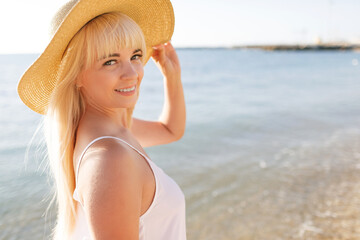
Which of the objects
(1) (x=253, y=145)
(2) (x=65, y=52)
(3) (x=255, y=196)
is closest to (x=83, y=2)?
(2) (x=65, y=52)

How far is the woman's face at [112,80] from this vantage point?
139 cm

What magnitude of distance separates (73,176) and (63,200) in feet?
0.40

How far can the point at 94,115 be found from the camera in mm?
1433

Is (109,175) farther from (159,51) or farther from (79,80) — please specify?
(159,51)

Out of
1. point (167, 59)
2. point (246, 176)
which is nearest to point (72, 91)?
point (167, 59)

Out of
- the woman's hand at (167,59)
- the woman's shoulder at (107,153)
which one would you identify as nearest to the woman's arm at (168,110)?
the woman's hand at (167,59)

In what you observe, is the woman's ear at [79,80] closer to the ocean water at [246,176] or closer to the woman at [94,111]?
the woman at [94,111]

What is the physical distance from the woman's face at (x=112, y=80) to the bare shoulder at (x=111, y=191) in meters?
0.34

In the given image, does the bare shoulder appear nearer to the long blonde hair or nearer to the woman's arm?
the long blonde hair

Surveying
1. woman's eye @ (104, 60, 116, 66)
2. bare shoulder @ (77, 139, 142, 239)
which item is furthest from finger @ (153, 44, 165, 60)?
bare shoulder @ (77, 139, 142, 239)

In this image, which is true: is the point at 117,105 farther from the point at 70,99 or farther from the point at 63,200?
the point at 63,200

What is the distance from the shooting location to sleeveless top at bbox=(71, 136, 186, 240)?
50.8 inches

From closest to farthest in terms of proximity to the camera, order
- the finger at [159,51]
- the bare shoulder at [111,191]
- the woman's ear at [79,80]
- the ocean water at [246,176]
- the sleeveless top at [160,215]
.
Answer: the bare shoulder at [111,191]
the sleeveless top at [160,215]
the woman's ear at [79,80]
the finger at [159,51]
the ocean water at [246,176]

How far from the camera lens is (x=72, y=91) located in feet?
4.66
